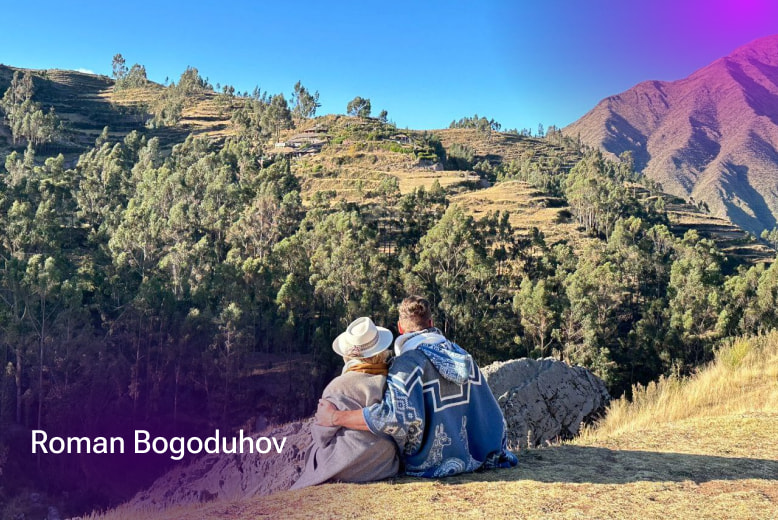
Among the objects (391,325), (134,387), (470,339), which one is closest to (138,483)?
(134,387)

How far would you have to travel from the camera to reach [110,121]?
128 m

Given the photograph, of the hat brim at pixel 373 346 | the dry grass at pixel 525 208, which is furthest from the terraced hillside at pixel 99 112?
the hat brim at pixel 373 346

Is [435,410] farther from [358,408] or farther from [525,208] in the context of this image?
[525,208]

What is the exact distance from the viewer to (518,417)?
54.4 feet

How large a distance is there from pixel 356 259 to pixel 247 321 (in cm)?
852

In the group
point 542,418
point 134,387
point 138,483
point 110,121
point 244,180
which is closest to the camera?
point 542,418

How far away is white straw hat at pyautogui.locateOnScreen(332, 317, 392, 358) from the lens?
200 inches

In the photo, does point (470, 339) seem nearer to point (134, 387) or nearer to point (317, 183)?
point (134, 387)

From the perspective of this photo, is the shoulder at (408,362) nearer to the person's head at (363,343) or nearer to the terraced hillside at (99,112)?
the person's head at (363,343)

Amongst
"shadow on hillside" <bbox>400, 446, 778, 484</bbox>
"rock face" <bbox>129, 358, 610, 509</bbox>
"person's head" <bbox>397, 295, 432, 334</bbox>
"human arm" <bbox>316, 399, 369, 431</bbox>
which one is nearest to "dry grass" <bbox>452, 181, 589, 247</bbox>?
"rock face" <bbox>129, 358, 610, 509</bbox>

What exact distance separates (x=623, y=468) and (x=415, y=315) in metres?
2.47

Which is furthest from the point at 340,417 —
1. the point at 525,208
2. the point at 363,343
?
the point at 525,208

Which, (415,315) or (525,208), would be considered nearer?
(415,315)

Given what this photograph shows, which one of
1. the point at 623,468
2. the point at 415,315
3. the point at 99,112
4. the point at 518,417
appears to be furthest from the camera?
the point at 99,112
